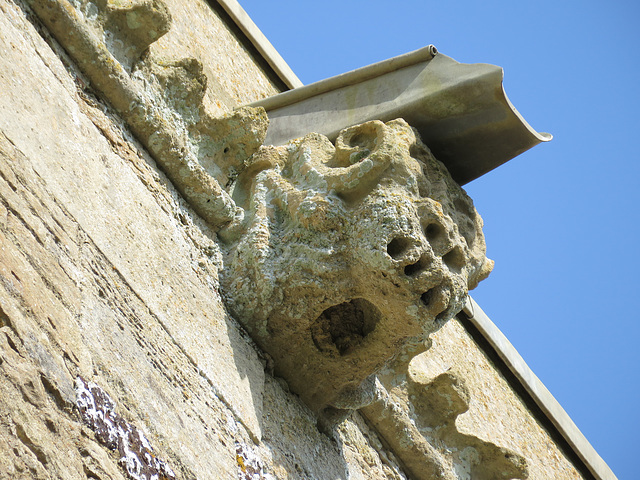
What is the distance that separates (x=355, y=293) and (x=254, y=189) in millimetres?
589

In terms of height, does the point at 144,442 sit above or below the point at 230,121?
below

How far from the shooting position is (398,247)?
2.98 m

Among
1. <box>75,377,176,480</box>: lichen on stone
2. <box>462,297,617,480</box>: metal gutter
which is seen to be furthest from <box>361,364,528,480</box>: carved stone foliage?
<box>75,377,176,480</box>: lichen on stone

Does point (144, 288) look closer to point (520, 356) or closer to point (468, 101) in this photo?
point (468, 101)

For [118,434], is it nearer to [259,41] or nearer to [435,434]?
[435,434]

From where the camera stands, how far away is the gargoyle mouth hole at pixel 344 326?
327 cm

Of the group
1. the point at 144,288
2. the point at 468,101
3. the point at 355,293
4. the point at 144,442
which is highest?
the point at 468,101

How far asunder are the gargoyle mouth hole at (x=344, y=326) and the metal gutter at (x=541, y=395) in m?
2.41

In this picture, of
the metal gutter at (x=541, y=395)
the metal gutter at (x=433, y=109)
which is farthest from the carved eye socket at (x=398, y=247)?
the metal gutter at (x=541, y=395)

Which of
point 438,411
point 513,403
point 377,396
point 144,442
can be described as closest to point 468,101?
point 377,396

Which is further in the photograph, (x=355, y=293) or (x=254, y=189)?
(x=254, y=189)

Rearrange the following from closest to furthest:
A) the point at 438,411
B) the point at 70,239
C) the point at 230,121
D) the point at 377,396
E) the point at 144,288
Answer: the point at 70,239 < the point at 144,288 < the point at 230,121 < the point at 377,396 < the point at 438,411

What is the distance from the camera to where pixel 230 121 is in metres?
3.37

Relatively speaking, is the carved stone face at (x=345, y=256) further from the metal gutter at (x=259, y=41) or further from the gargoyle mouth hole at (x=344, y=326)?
the metal gutter at (x=259, y=41)
